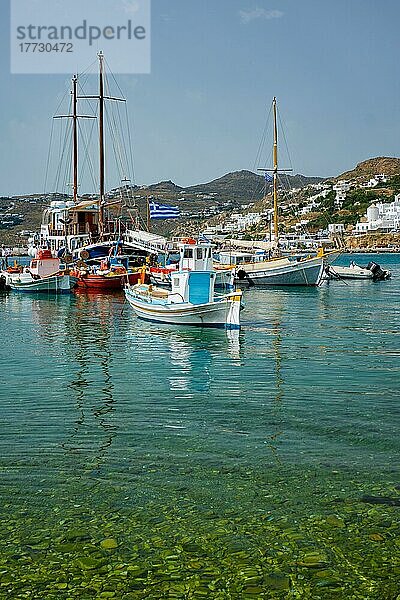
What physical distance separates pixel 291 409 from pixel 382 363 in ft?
23.8

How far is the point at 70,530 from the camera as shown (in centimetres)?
948

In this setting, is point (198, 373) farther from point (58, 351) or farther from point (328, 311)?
point (328, 311)

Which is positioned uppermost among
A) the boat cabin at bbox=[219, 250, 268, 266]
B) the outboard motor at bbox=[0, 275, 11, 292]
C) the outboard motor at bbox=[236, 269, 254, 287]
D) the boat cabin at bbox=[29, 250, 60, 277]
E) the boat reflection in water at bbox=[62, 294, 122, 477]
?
the boat cabin at bbox=[219, 250, 268, 266]

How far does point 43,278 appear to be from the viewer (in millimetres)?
51250

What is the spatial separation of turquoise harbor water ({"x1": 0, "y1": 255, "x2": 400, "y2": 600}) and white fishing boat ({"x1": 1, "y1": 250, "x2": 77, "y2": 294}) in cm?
2761

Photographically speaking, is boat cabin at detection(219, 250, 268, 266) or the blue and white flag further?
the blue and white flag

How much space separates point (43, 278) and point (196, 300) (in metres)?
23.5

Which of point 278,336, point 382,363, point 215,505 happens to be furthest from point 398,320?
point 215,505

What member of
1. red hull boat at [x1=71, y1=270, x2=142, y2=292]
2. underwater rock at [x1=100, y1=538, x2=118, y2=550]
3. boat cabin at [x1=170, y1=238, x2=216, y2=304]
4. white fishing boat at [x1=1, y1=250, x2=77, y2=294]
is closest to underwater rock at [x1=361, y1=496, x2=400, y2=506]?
underwater rock at [x1=100, y1=538, x2=118, y2=550]

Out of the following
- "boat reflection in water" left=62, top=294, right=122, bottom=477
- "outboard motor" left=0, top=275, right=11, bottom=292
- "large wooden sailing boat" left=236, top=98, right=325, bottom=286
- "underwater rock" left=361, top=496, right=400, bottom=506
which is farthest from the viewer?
"large wooden sailing boat" left=236, top=98, right=325, bottom=286

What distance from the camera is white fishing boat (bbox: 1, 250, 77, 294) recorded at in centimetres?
5141

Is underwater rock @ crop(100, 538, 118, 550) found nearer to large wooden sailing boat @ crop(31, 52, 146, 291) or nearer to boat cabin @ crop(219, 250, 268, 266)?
large wooden sailing boat @ crop(31, 52, 146, 291)

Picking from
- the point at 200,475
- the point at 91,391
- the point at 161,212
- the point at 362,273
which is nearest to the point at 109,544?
the point at 200,475

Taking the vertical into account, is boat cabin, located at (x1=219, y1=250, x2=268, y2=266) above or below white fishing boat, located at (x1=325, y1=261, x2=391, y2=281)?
above
